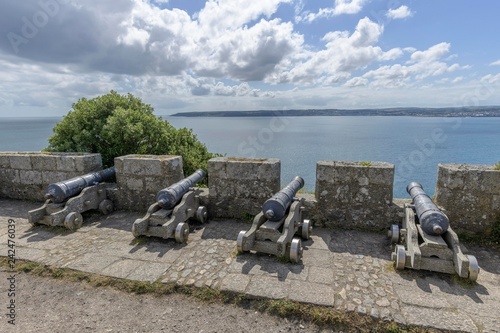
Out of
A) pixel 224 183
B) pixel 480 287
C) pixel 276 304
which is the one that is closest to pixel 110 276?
pixel 276 304

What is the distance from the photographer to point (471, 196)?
514 centimetres

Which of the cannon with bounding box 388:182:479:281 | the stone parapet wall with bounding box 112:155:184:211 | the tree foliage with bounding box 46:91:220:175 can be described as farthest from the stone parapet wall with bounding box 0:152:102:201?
the cannon with bounding box 388:182:479:281

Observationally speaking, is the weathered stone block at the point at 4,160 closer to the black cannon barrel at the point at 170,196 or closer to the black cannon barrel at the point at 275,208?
the black cannon barrel at the point at 170,196

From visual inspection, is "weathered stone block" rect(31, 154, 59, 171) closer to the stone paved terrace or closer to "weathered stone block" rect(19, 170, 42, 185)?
"weathered stone block" rect(19, 170, 42, 185)

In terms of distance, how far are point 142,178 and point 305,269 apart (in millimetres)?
4124

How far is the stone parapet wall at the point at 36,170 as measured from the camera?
707 cm

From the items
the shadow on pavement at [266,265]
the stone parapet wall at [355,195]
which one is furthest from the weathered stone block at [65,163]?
the stone parapet wall at [355,195]

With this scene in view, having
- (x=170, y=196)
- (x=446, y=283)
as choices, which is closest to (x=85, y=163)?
(x=170, y=196)

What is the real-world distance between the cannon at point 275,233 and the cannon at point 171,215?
1.23 meters

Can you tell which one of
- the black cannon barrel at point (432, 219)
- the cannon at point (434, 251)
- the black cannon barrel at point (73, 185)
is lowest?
the cannon at point (434, 251)

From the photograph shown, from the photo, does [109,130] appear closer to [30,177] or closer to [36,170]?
[36,170]

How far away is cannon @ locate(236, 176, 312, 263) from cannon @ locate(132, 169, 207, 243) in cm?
123

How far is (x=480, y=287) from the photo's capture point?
379 centimetres

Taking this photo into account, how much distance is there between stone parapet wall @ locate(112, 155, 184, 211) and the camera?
6.47 meters
